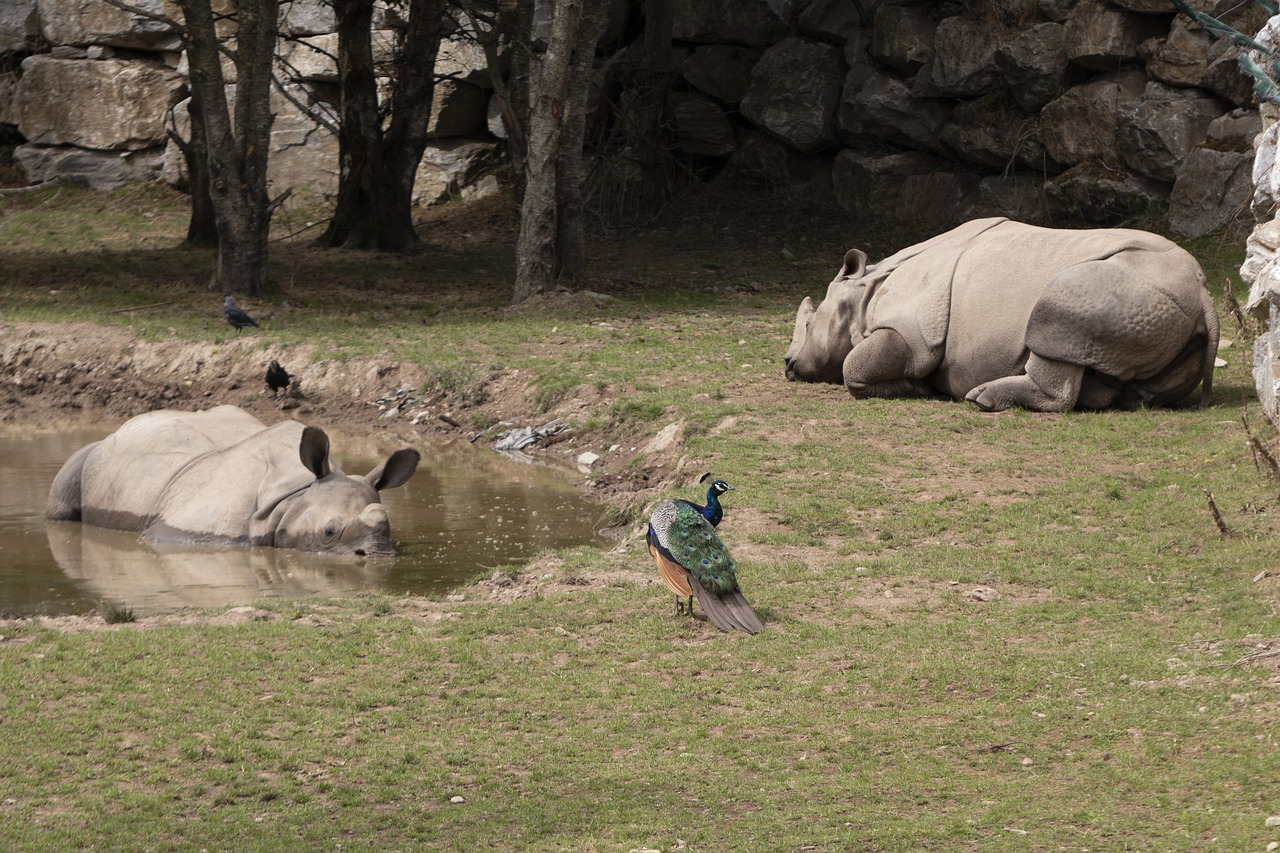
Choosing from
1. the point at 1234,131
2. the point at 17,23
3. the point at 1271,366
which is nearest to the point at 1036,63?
the point at 1234,131

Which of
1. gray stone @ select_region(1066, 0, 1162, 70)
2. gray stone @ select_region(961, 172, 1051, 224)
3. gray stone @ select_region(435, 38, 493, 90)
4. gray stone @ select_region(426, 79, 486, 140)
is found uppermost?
gray stone @ select_region(1066, 0, 1162, 70)

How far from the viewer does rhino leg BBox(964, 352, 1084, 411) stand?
1140 cm

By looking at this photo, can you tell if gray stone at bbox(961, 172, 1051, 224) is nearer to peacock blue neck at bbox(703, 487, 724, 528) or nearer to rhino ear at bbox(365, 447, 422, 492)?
rhino ear at bbox(365, 447, 422, 492)

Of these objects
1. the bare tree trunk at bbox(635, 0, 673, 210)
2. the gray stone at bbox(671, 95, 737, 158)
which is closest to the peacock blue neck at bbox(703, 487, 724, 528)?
the bare tree trunk at bbox(635, 0, 673, 210)

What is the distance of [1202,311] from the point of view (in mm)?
10977

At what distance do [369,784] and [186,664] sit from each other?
5.27 feet

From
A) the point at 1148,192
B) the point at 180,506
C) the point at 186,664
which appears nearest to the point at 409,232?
the point at 1148,192

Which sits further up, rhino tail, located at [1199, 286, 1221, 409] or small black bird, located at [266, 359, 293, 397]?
rhino tail, located at [1199, 286, 1221, 409]

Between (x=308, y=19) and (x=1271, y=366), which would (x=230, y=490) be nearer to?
(x=1271, y=366)

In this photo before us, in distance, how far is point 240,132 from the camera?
1709 centimetres

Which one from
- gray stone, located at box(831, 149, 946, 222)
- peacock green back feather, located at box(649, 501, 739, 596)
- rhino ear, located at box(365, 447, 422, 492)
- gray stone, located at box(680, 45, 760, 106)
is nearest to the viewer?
peacock green back feather, located at box(649, 501, 739, 596)

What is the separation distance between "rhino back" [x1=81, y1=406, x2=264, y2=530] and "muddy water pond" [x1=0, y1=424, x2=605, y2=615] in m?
0.16

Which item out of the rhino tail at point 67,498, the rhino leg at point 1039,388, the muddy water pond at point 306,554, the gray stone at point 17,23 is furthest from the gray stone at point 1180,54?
the gray stone at point 17,23

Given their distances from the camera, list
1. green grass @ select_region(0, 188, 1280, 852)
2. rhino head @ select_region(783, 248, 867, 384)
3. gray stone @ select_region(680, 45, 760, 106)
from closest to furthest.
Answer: green grass @ select_region(0, 188, 1280, 852) → rhino head @ select_region(783, 248, 867, 384) → gray stone @ select_region(680, 45, 760, 106)
